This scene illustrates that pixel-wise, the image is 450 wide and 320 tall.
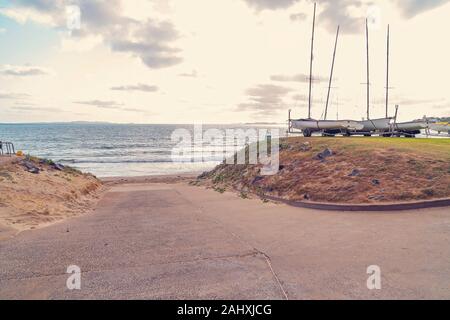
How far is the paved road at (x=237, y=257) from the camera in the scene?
3.88 metres

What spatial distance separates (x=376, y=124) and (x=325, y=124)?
25.1 ft

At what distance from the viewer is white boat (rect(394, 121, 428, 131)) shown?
30.9 m

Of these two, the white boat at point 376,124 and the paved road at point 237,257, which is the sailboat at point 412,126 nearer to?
the white boat at point 376,124

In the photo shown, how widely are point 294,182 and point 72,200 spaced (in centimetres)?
900

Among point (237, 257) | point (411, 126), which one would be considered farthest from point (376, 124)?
point (237, 257)

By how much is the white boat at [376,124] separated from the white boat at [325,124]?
12.2ft

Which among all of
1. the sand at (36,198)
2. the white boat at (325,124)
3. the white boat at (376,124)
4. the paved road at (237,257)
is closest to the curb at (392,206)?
the paved road at (237,257)

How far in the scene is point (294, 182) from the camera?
11828 millimetres

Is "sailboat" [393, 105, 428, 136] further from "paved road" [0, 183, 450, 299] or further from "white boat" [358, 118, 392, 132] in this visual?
"paved road" [0, 183, 450, 299]

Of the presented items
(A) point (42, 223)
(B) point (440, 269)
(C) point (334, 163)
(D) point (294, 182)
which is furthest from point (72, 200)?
(B) point (440, 269)

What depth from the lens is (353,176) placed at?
34.9ft

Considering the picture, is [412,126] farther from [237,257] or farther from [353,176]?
[237,257]
